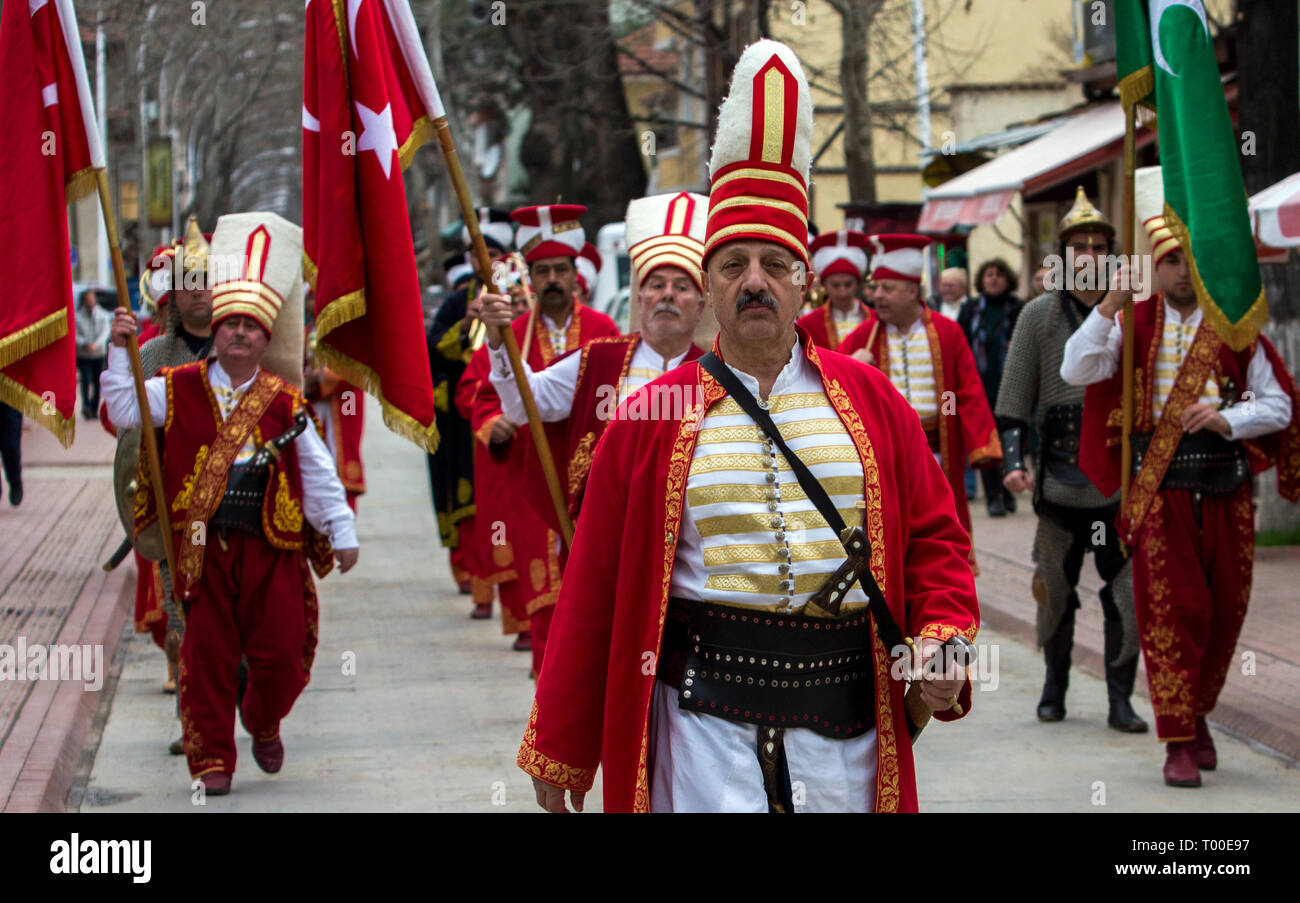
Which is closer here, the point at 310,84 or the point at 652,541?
the point at 652,541

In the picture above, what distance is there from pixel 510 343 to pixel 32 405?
1782 millimetres

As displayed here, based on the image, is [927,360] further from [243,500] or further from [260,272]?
[243,500]

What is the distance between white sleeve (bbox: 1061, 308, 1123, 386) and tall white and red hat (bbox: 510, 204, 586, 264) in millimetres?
3027

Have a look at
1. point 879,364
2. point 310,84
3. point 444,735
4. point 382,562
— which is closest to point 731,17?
point 382,562

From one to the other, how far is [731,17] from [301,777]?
1735 centimetres

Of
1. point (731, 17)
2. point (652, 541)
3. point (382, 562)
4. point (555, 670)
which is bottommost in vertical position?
point (382, 562)

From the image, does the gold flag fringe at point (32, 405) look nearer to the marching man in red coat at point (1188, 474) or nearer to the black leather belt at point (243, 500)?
the black leather belt at point (243, 500)

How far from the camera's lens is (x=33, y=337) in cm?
673

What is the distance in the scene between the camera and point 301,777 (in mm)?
7887

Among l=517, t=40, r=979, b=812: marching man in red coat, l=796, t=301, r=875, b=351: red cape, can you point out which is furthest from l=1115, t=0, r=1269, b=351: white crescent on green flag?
l=796, t=301, r=875, b=351: red cape

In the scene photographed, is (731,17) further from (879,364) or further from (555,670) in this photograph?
(555,670)

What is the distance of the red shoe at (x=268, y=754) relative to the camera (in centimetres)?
782

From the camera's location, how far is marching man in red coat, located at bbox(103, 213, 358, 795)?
24.5 feet

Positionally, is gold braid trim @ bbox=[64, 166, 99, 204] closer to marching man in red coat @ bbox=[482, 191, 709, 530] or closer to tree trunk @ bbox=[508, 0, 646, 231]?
marching man in red coat @ bbox=[482, 191, 709, 530]
